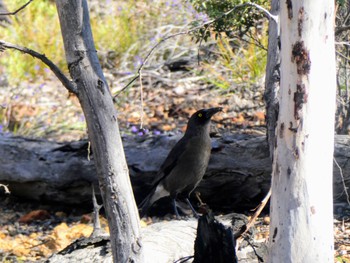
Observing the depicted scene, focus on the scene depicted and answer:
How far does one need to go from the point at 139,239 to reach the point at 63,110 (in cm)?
590

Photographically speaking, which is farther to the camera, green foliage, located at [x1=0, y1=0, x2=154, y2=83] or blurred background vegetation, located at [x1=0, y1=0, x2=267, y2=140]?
green foliage, located at [x1=0, y1=0, x2=154, y2=83]

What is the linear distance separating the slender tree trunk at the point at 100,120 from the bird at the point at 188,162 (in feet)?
7.83

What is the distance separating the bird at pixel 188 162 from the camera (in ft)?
19.4

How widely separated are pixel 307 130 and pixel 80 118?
19.4 feet

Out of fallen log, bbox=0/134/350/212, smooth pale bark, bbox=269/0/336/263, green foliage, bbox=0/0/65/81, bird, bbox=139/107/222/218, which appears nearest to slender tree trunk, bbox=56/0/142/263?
smooth pale bark, bbox=269/0/336/263

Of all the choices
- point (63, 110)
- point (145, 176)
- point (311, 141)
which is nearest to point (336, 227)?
point (145, 176)

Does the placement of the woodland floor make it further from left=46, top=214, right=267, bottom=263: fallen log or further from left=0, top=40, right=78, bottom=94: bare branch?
left=0, top=40, right=78, bottom=94: bare branch

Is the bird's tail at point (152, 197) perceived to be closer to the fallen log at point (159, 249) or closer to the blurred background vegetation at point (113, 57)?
the fallen log at point (159, 249)

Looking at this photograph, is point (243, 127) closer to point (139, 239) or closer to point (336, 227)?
point (336, 227)

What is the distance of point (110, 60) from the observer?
10445mm

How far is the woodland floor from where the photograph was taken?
6219mm

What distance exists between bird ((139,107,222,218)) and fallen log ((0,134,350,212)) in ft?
0.58

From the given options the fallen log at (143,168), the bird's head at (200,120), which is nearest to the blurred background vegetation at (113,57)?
the fallen log at (143,168)

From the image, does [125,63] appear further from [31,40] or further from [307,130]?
[307,130]
